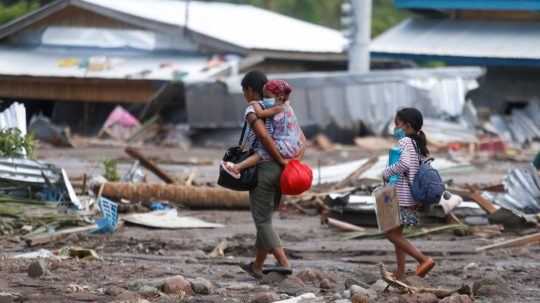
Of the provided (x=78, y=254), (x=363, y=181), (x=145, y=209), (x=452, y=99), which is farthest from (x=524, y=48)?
(x=78, y=254)

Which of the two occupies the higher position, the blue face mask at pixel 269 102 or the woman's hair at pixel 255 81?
the woman's hair at pixel 255 81

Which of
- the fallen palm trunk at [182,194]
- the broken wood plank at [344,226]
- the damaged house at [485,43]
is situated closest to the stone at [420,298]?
the broken wood plank at [344,226]

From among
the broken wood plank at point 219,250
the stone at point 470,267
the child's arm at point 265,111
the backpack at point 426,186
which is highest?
the child's arm at point 265,111

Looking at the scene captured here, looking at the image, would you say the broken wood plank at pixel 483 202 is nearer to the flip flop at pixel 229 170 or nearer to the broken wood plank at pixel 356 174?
the broken wood plank at pixel 356 174

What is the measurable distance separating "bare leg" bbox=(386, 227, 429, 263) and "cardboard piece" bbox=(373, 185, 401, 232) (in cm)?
8

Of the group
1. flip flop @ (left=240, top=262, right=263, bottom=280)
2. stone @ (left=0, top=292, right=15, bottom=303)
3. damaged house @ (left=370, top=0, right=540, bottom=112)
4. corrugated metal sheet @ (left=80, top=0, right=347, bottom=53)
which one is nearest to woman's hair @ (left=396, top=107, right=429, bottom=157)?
flip flop @ (left=240, top=262, right=263, bottom=280)

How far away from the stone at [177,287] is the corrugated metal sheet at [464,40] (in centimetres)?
2484

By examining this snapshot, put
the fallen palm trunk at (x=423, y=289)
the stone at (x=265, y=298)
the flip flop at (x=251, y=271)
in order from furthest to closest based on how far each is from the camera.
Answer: the flip flop at (x=251, y=271)
the fallen palm trunk at (x=423, y=289)
the stone at (x=265, y=298)

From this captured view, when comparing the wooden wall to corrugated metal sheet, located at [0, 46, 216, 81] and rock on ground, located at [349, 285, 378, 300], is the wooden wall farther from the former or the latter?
rock on ground, located at [349, 285, 378, 300]

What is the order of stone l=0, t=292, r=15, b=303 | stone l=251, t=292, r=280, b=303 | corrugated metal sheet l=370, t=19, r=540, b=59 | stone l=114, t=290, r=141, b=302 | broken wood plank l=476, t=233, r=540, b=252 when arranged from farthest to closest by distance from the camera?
1. corrugated metal sheet l=370, t=19, r=540, b=59
2. broken wood plank l=476, t=233, r=540, b=252
3. stone l=251, t=292, r=280, b=303
4. stone l=114, t=290, r=141, b=302
5. stone l=0, t=292, r=15, b=303

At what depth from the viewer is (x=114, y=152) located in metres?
28.6

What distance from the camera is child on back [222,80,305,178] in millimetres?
10930

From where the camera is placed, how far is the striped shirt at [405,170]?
36.2 ft

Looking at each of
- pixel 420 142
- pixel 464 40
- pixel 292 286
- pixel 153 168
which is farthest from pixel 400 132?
pixel 464 40
